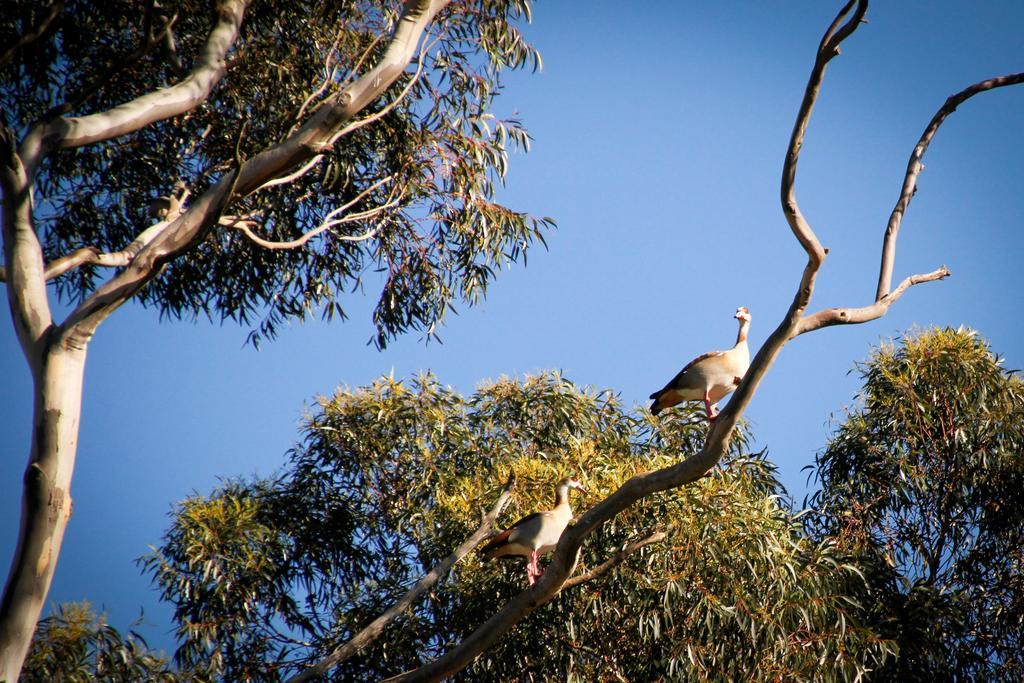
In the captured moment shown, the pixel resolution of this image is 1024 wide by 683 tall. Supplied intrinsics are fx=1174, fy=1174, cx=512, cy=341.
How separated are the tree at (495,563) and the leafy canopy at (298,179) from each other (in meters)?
1.21

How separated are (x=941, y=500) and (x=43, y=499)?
644cm

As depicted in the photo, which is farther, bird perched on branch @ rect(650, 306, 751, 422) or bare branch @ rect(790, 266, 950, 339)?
bird perched on branch @ rect(650, 306, 751, 422)

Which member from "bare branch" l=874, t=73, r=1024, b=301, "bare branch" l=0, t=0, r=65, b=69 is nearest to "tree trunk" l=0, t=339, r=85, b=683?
"bare branch" l=0, t=0, r=65, b=69

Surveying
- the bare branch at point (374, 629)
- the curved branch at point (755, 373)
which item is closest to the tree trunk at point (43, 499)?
the bare branch at point (374, 629)

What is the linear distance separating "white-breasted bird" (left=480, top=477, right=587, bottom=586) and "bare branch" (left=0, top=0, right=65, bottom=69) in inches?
138

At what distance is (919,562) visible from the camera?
869 cm

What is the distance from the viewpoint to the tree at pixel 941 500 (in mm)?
8133

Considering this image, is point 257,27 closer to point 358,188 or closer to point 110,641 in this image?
point 358,188

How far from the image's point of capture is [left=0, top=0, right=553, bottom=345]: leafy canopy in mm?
8594

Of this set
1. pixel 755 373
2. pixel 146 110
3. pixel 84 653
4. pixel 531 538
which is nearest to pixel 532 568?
pixel 531 538

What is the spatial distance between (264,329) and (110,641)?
13.3ft

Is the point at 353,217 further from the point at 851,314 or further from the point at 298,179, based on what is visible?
the point at 851,314

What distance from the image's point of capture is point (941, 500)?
28.8ft

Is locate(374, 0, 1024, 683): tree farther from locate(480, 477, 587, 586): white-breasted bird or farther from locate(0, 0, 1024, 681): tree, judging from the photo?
locate(480, 477, 587, 586): white-breasted bird
